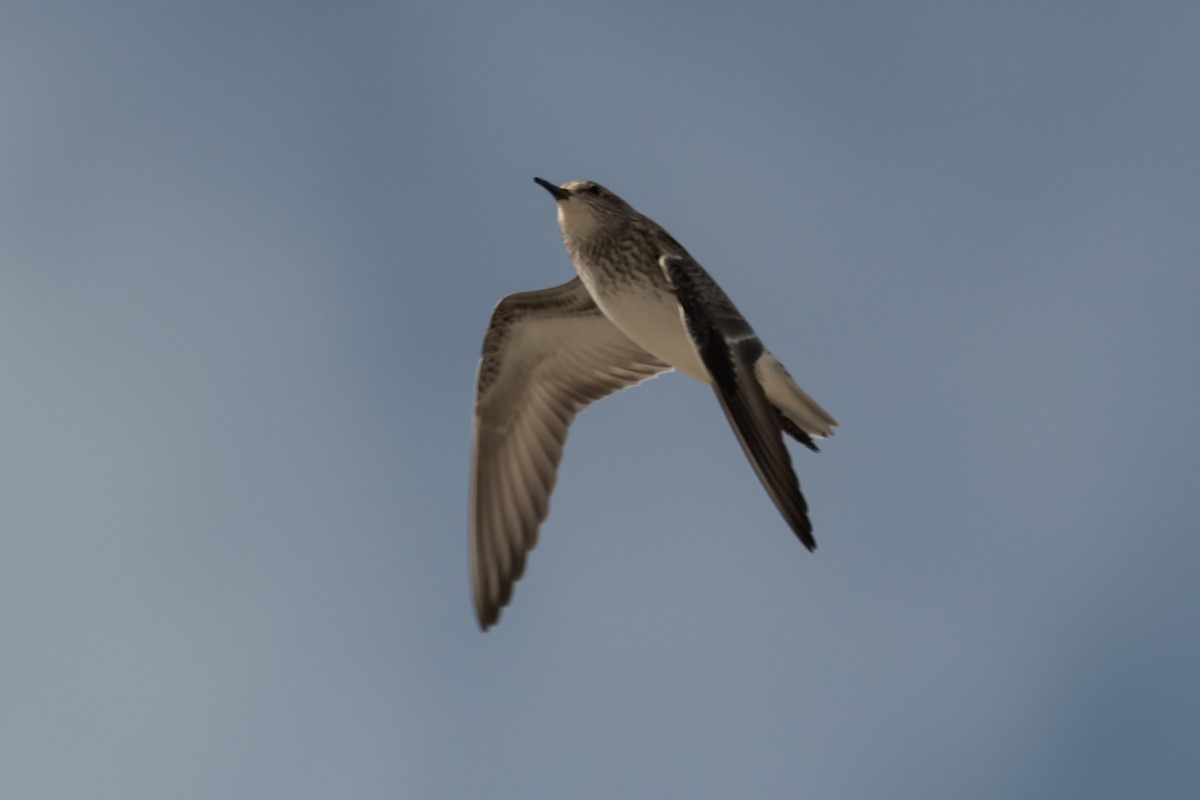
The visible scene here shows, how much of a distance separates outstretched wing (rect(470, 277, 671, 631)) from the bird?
0.04ft

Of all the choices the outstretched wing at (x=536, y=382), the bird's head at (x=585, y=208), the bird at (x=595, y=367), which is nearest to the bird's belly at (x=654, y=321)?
the bird at (x=595, y=367)

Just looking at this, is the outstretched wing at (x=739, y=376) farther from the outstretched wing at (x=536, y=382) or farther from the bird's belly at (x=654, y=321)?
the outstretched wing at (x=536, y=382)

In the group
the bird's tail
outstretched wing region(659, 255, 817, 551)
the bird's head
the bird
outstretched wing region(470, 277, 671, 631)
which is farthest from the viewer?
outstretched wing region(470, 277, 671, 631)

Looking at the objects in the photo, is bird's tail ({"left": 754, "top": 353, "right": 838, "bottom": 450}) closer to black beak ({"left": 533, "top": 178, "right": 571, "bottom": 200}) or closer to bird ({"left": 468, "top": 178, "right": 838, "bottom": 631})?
bird ({"left": 468, "top": 178, "right": 838, "bottom": 631})

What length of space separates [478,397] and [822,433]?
3.48 meters

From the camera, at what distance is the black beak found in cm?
1225

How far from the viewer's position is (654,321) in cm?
1169

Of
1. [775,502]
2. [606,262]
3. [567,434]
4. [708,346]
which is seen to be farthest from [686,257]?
[775,502]

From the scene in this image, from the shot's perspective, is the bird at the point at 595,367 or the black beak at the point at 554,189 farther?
the black beak at the point at 554,189

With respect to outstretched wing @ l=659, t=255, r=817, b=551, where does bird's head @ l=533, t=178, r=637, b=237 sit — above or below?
above

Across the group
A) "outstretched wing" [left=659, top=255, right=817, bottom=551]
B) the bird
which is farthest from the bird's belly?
"outstretched wing" [left=659, top=255, right=817, bottom=551]

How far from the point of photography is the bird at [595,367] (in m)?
10.3

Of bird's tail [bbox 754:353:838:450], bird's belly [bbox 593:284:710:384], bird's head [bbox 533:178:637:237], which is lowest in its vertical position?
bird's tail [bbox 754:353:838:450]

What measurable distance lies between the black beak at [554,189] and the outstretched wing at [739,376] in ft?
4.17
